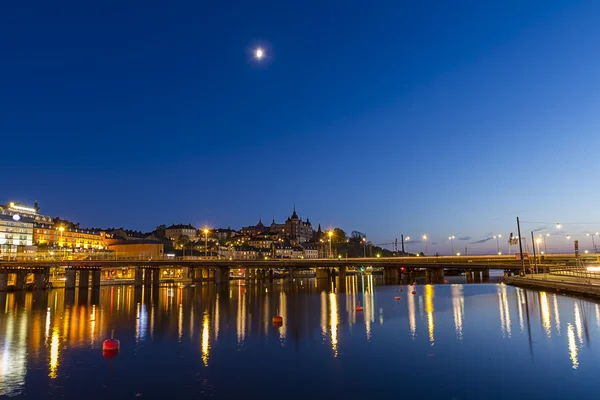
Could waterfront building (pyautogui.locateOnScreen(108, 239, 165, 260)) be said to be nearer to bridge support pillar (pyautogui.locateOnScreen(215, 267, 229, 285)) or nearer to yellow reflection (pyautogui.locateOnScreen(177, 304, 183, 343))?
bridge support pillar (pyautogui.locateOnScreen(215, 267, 229, 285))

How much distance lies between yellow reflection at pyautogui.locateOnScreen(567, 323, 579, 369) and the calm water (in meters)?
0.06

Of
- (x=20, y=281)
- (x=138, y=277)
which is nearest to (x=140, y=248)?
(x=138, y=277)

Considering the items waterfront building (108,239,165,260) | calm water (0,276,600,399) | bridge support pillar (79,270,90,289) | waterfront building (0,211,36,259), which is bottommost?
calm water (0,276,600,399)

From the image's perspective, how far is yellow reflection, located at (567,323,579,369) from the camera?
23.1 meters

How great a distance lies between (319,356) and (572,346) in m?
16.4

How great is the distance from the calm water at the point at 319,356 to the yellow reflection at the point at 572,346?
61 millimetres

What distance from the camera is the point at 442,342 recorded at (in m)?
30.0

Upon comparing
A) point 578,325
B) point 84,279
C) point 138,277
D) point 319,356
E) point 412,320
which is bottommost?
point 412,320

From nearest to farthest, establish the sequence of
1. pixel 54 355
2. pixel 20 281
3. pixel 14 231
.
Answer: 1. pixel 54 355
2. pixel 20 281
3. pixel 14 231

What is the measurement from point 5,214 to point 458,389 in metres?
221

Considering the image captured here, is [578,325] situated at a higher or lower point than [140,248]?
lower

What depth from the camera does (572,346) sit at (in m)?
26.9

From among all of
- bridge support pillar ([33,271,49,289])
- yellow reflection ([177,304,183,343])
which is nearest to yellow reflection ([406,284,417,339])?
yellow reflection ([177,304,183,343])

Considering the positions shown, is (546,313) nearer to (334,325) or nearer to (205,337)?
(334,325)
